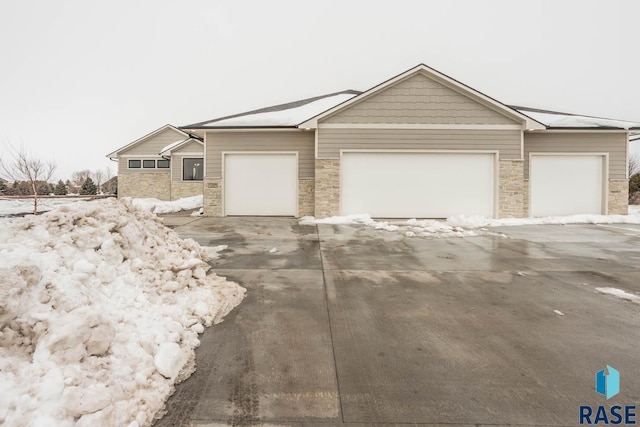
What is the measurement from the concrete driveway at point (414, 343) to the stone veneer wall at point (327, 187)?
5.56 metres

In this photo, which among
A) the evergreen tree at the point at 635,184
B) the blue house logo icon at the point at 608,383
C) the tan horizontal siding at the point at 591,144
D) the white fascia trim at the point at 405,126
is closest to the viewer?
the blue house logo icon at the point at 608,383

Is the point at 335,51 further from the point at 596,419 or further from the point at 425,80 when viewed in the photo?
the point at 596,419

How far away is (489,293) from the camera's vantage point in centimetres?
375

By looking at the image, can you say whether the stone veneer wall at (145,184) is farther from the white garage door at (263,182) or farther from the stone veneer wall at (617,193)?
the stone veneer wall at (617,193)

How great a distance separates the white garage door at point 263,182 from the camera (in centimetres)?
1161

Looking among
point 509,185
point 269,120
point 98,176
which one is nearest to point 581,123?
point 509,185

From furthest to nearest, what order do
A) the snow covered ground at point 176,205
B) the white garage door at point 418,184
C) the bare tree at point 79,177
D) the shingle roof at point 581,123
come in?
the bare tree at point 79,177, the snow covered ground at point 176,205, the shingle roof at point 581,123, the white garage door at point 418,184

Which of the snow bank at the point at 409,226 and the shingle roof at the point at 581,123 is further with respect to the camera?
the shingle roof at the point at 581,123

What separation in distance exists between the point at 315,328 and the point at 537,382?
1.76 meters

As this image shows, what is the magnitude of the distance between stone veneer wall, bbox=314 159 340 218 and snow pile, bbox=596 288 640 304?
7.69m

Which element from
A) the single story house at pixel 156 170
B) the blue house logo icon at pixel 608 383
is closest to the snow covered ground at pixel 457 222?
the blue house logo icon at pixel 608 383

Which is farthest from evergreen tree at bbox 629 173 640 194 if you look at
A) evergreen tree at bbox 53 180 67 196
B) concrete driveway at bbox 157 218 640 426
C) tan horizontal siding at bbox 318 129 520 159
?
evergreen tree at bbox 53 180 67 196

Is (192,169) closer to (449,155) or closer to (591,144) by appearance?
(449,155)

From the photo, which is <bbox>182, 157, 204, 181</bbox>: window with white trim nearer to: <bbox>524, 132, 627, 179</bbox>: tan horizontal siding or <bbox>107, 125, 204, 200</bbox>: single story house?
<bbox>107, 125, 204, 200</bbox>: single story house
